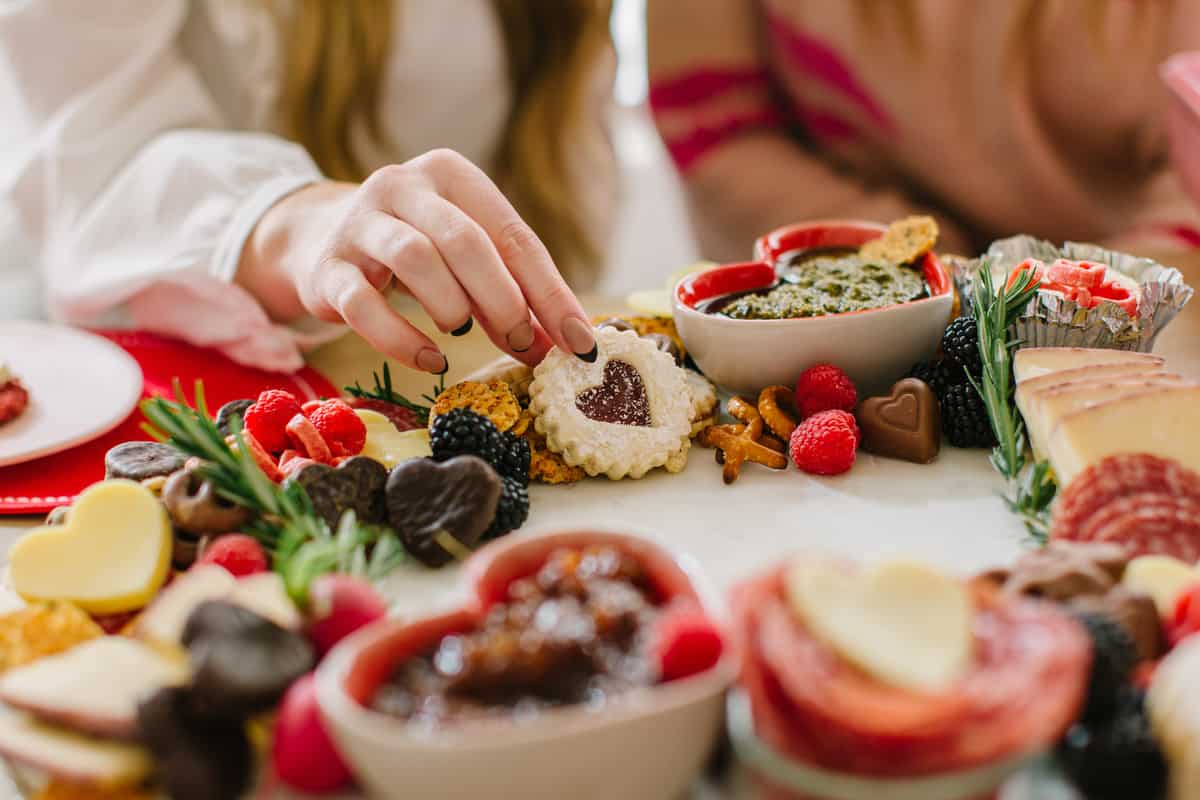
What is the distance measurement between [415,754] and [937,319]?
2.16 feet

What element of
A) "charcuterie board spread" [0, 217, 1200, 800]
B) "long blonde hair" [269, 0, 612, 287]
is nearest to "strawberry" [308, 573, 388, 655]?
"charcuterie board spread" [0, 217, 1200, 800]

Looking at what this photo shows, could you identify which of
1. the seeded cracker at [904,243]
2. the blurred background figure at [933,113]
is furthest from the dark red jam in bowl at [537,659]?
the blurred background figure at [933,113]

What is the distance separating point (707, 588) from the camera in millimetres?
524

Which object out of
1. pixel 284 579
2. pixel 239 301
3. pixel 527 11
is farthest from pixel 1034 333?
pixel 527 11

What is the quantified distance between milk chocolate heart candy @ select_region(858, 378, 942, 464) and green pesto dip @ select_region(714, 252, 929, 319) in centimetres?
9

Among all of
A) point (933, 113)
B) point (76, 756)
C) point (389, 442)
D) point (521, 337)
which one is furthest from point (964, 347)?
point (933, 113)

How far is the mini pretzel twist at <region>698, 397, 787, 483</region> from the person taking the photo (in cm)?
85

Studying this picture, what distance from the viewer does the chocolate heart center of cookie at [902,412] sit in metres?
0.86

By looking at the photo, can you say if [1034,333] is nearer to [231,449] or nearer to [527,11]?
[231,449]

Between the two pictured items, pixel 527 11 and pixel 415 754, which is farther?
pixel 527 11

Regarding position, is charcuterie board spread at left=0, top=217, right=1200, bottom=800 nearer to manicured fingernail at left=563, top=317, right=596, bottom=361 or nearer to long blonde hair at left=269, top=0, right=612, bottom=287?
manicured fingernail at left=563, top=317, right=596, bottom=361

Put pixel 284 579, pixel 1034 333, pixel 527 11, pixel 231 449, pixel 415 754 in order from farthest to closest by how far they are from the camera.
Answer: pixel 527 11
pixel 1034 333
pixel 231 449
pixel 284 579
pixel 415 754

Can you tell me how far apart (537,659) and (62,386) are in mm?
820

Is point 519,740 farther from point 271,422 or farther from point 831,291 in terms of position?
point 831,291
